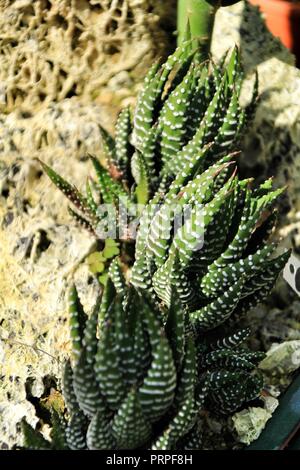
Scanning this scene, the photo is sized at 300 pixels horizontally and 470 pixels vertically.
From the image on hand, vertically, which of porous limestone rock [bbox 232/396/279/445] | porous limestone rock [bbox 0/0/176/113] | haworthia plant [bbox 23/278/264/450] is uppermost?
porous limestone rock [bbox 0/0/176/113]

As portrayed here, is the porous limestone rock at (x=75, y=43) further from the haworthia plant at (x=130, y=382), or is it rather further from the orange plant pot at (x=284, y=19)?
the haworthia plant at (x=130, y=382)

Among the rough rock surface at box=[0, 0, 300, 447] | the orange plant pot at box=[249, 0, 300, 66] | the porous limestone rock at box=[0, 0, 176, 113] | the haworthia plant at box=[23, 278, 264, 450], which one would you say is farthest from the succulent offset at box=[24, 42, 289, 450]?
the orange plant pot at box=[249, 0, 300, 66]

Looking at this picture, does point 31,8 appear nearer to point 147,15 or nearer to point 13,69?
point 13,69

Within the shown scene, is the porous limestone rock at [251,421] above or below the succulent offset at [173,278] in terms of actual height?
below

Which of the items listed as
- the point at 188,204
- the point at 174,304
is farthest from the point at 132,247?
the point at 174,304

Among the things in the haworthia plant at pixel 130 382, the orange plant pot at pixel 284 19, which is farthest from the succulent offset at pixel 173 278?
the orange plant pot at pixel 284 19

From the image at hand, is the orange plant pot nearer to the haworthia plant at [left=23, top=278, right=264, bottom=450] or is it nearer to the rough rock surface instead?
the rough rock surface
